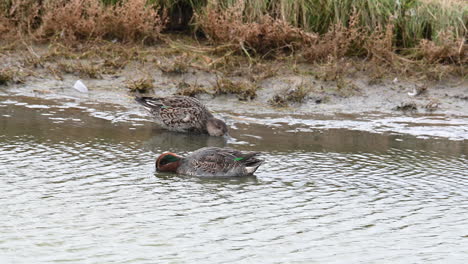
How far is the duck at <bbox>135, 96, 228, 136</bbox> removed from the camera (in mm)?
10992

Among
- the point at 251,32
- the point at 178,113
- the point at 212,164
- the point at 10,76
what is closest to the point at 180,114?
the point at 178,113

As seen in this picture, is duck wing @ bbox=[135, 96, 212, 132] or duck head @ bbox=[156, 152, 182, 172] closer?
duck head @ bbox=[156, 152, 182, 172]

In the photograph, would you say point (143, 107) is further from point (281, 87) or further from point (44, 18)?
point (44, 18)

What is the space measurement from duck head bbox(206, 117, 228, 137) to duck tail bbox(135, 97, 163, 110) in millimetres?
750

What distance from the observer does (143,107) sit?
11.3 metres

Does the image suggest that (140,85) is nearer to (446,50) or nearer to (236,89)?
(236,89)

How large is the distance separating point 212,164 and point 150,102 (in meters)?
2.49

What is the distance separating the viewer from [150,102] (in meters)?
11.1

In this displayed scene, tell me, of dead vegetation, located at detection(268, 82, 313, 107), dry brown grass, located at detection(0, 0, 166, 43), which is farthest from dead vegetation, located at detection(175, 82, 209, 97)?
dry brown grass, located at detection(0, 0, 166, 43)

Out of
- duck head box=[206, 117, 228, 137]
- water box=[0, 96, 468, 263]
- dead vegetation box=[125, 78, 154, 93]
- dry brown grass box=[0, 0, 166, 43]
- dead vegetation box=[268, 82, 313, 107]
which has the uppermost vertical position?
dry brown grass box=[0, 0, 166, 43]

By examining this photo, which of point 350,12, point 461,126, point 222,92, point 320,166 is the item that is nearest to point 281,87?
point 222,92

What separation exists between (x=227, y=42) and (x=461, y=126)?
165 inches

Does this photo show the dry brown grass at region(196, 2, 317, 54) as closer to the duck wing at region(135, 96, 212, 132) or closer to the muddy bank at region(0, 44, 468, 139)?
the muddy bank at region(0, 44, 468, 139)

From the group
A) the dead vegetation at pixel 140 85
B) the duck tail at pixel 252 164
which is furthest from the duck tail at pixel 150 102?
the duck tail at pixel 252 164
